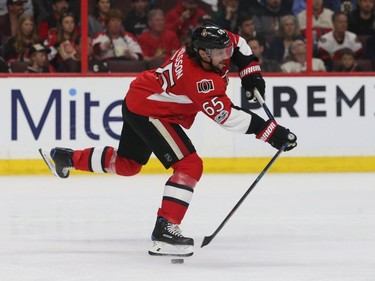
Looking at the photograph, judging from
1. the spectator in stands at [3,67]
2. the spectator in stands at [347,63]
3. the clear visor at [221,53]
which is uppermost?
the clear visor at [221,53]

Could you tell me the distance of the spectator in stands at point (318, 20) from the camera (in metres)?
8.44

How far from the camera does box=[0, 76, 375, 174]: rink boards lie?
8.05 meters

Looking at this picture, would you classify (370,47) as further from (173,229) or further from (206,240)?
(173,229)

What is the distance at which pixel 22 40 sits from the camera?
815 centimetres

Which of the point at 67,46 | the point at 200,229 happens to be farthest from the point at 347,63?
the point at 200,229

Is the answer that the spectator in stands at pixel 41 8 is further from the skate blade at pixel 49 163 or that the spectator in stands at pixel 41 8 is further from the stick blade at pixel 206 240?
the stick blade at pixel 206 240

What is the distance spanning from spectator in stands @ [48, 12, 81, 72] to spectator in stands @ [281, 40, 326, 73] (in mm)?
1600

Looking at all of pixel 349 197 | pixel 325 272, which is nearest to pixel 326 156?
pixel 349 197

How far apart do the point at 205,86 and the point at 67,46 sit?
12.5ft

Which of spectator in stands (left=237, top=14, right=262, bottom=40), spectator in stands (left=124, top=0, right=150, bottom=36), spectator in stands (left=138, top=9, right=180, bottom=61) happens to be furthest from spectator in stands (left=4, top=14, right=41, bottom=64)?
spectator in stands (left=237, top=14, right=262, bottom=40)

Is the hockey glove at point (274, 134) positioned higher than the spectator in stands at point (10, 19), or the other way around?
the hockey glove at point (274, 134)

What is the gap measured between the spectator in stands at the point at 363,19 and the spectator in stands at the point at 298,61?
38 cm

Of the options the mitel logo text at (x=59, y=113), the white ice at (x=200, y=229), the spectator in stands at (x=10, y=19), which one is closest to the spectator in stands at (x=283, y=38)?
the white ice at (x=200, y=229)

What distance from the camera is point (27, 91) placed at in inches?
319
